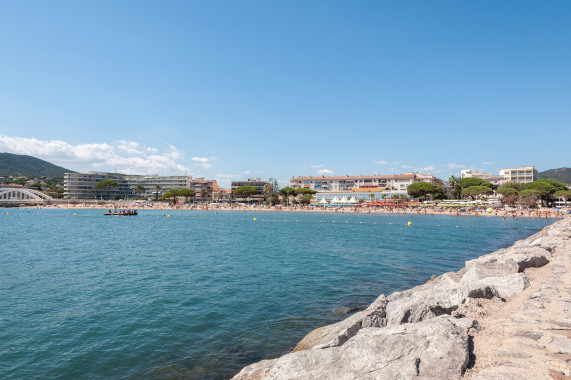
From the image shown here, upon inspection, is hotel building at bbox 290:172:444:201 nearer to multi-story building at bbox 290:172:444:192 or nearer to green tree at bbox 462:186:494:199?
multi-story building at bbox 290:172:444:192

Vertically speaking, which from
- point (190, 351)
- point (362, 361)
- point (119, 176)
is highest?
point (119, 176)

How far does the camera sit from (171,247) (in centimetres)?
2916

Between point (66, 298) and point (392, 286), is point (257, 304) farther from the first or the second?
point (66, 298)

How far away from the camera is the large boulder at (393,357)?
4145mm

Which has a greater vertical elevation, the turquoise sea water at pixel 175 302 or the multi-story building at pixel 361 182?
the multi-story building at pixel 361 182

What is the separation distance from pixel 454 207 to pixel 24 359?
294 feet

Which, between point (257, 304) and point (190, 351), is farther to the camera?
point (257, 304)

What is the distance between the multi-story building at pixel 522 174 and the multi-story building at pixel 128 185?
126m

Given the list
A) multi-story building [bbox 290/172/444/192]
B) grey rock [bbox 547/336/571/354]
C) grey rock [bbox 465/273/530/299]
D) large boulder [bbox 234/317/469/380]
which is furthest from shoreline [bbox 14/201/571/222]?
large boulder [bbox 234/317/469/380]

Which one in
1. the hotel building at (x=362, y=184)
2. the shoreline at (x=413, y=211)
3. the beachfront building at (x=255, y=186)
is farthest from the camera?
the beachfront building at (x=255, y=186)

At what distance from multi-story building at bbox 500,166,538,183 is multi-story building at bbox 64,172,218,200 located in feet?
415

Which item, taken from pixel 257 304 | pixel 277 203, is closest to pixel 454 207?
pixel 277 203

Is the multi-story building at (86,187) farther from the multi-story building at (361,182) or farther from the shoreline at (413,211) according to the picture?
the multi-story building at (361,182)

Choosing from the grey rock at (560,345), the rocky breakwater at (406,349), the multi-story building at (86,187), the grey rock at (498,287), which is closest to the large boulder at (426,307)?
the rocky breakwater at (406,349)
